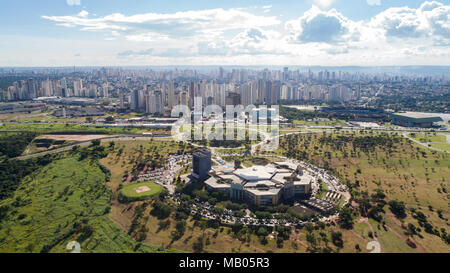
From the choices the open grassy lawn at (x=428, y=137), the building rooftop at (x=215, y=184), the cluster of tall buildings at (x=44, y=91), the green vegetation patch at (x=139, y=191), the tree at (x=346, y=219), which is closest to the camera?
the tree at (x=346, y=219)

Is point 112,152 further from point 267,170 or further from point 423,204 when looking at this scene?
point 423,204

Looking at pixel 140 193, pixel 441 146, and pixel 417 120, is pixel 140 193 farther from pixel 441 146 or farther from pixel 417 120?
pixel 417 120

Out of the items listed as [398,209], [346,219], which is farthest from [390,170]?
[346,219]

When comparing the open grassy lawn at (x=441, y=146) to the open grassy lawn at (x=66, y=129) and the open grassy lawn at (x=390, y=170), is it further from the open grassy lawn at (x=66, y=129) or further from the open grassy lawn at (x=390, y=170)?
the open grassy lawn at (x=66, y=129)

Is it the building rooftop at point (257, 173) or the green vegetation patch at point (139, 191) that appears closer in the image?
the green vegetation patch at point (139, 191)

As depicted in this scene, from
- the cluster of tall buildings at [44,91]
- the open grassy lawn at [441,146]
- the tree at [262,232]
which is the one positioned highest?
the cluster of tall buildings at [44,91]

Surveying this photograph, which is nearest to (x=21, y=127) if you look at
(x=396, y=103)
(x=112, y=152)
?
(x=112, y=152)

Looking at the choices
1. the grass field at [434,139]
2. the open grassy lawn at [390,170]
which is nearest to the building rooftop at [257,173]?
the open grassy lawn at [390,170]

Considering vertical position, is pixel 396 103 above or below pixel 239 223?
above
